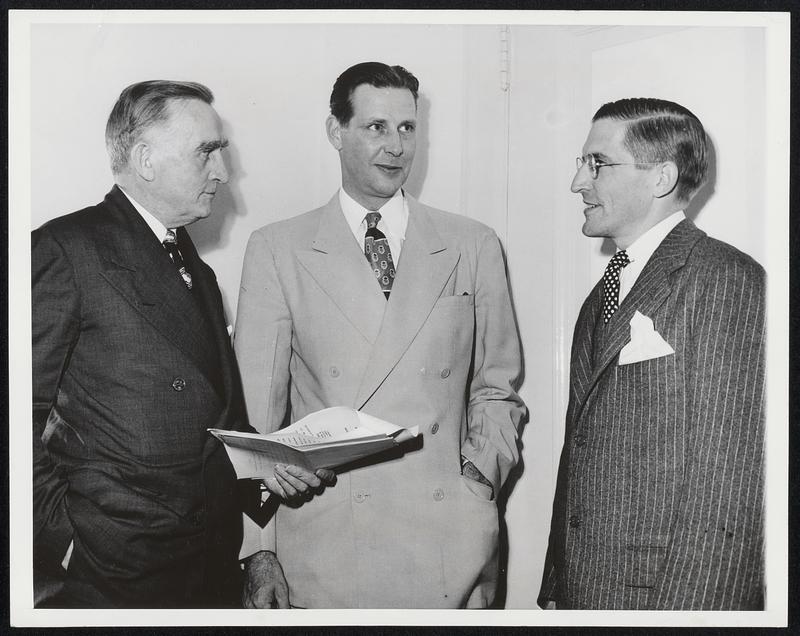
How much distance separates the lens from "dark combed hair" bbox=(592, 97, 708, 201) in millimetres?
2100

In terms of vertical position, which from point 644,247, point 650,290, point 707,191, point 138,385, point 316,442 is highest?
point 707,191

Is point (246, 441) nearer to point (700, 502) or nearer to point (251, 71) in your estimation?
point (251, 71)

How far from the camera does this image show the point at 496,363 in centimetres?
220

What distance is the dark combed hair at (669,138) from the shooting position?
2100 millimetres

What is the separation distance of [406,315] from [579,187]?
528 mm

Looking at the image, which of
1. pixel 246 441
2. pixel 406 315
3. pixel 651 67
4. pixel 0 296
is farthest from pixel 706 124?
pixel 0 296

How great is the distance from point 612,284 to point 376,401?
0.63m

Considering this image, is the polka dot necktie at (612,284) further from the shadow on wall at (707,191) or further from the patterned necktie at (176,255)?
the patterned necktie at (176,255)

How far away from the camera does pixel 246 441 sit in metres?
2.02

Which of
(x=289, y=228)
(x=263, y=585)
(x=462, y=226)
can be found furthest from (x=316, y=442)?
(x=462, y=226)

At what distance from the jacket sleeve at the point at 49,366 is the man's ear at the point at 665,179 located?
137 cm

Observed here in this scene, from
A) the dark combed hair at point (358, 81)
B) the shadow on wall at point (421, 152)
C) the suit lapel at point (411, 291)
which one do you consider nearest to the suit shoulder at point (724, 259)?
the suit lapel at point (411, 291)

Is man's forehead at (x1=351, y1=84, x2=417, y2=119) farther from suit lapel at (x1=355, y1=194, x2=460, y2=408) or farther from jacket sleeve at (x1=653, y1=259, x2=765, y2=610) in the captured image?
jacket sleeve at (x1=653, y1=259, x2=765, y2=610)

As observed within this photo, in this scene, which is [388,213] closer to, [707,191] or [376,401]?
[376,401]
